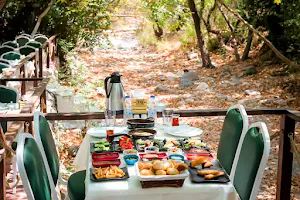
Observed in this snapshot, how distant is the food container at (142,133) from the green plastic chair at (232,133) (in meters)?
0.44

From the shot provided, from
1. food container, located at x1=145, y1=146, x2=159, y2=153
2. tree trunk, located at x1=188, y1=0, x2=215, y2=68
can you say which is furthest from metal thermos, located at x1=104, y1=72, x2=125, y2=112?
tree trunk, located at x1=188, y1=0, x2=215, y2=68

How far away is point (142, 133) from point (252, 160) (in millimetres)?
783

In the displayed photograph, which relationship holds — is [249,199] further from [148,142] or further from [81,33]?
[81,33]

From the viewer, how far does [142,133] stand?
294cm

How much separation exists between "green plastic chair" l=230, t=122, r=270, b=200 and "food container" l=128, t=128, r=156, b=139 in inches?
22.9

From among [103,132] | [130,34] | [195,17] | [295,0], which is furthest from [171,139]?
[130,34]

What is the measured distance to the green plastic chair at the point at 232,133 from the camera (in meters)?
2.79

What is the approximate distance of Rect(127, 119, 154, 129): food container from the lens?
307cm

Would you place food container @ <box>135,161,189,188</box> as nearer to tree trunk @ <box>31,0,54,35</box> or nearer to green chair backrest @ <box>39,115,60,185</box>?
green chair backrest @ <box>39,115,60,185</box>

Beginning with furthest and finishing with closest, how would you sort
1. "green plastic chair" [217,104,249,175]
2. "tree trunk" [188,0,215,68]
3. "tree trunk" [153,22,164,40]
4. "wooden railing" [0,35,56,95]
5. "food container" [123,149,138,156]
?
"tree trunk" [153,22,164,40]
"tree trunk" [188,0,215,68]
"wooden railing" [0,35,56,95]
"green plastic chair" [217,104,249,175]
"food container" [123,149,138,156]

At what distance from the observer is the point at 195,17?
45.1 ft

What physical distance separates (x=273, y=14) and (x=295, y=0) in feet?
4.73

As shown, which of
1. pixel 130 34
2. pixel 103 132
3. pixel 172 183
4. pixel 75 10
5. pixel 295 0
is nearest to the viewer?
pixel 172 183

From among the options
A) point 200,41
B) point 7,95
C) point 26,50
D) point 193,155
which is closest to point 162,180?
point 193,155
